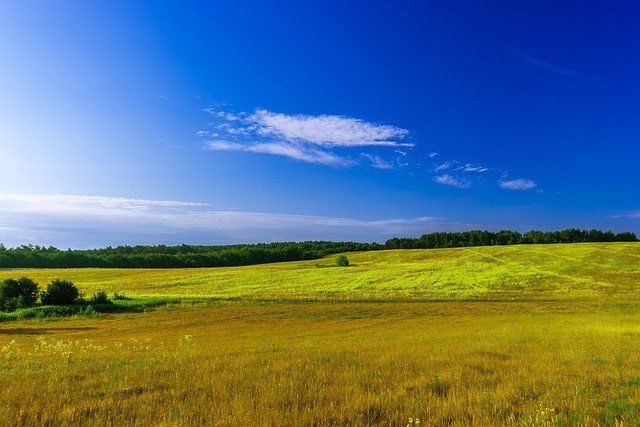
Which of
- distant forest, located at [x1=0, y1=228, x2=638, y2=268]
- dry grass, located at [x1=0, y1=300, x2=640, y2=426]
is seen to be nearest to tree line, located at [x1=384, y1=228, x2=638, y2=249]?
distant forest, located at [x1=0, y1=228, x2=638, y2=268]

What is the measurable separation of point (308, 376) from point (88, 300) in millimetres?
45918

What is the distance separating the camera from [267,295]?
53.4 meters

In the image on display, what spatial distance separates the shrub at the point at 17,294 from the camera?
142 ft

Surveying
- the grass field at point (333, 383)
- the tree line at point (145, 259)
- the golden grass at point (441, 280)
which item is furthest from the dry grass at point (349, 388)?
the tree line at point (145, 259)

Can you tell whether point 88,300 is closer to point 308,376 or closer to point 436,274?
point 308,376

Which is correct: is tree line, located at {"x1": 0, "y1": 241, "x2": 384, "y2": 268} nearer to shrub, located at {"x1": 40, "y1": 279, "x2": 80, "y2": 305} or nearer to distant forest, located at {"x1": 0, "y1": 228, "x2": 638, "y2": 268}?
distant forest, located at {"x1": 0, "y1": 228, "x2": 638, "y2": 268}

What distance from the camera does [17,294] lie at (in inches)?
1752

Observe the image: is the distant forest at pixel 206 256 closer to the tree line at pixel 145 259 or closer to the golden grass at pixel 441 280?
the tree line at pixel 145 259

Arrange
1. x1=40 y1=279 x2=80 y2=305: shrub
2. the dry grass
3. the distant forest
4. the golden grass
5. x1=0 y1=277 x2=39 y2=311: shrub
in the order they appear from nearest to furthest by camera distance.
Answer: the dry grass → x1=0 y1=277 x2=39 y2=311: shrub → x1=40 y1=279 x2=80 y2=305: shrub → the golden grass → the distant forest

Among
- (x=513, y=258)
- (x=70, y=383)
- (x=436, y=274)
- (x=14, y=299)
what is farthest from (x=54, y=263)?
(x=70, y=383)

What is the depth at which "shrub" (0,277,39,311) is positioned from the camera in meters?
43.2

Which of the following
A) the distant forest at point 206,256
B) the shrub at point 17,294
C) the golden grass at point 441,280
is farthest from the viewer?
the distant forest at point 206,256

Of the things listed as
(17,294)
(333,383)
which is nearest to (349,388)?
(333,383)

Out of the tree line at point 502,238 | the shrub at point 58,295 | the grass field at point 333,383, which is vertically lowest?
the shrub at point 58,295
